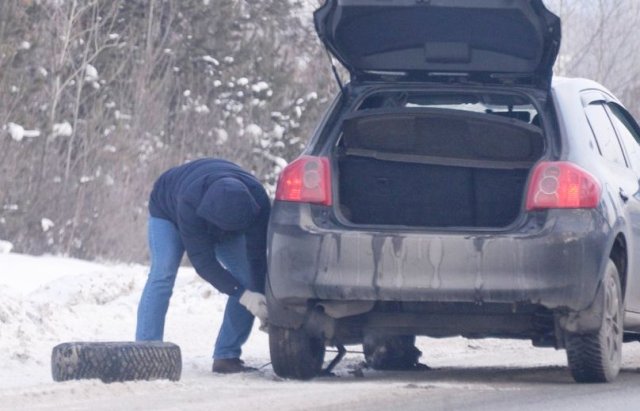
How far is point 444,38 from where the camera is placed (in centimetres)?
805

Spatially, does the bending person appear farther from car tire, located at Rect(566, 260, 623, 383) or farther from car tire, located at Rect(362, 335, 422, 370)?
car tire, located at Rect(566, 260, 623, 383)

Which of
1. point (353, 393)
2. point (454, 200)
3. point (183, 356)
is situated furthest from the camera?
point (183, 356)

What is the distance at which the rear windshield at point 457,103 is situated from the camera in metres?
8.21

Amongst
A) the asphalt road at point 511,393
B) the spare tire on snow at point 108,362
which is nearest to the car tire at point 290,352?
the asphalt road at point 511,393

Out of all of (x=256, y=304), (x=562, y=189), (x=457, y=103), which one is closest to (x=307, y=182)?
(x=256, y=304)

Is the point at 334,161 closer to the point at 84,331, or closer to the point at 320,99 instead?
the point at 84,331

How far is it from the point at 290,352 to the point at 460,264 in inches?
43.6

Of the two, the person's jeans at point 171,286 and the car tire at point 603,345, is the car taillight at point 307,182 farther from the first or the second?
the car tire at point 603,345

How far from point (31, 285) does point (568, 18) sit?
58.7ft

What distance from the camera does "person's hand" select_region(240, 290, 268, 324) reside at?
829 centimetres

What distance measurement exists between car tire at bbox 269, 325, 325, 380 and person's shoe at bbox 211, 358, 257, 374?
1.67 ft

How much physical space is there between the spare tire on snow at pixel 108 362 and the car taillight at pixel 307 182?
1.02 meters

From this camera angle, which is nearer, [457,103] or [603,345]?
[603,345]

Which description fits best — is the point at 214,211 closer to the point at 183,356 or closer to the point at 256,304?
the point at 256,304
